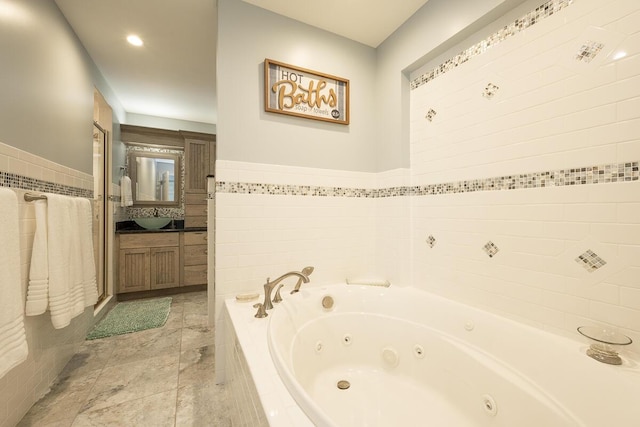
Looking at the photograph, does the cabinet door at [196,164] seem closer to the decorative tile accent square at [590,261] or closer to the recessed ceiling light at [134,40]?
the recessed ceiling light at [134,40]

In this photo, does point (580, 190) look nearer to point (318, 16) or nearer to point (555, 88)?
point (555, 88)

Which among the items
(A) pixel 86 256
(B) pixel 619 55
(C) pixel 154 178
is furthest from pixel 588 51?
(C) pixel 154 178

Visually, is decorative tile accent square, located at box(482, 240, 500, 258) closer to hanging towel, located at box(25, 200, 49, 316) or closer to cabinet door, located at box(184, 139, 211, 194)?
hanging towel, located at box(25, 200, 49, 316)

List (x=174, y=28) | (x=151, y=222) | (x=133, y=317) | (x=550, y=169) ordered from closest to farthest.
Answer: (x=550, y=169) → (x=174, y=28) → (x=133, y=317) → (x=151, y=222)

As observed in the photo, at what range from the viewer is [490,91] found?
1444 millimetres

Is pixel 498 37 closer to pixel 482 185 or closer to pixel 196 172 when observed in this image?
pixel 482 185

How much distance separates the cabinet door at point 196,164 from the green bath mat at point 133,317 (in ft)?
4.88

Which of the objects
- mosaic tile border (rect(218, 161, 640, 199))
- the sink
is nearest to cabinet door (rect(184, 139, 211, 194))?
the sink

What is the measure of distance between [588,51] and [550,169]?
0.50 metres

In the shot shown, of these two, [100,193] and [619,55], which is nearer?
[619,55]

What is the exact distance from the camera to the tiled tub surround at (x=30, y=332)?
1.24m

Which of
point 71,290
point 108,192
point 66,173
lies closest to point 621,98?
point 71,290

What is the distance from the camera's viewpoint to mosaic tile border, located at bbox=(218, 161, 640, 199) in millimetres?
1021

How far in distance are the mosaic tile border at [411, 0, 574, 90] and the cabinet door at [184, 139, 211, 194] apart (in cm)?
291
